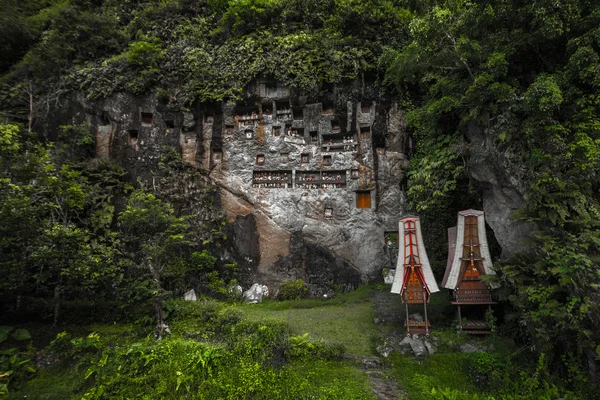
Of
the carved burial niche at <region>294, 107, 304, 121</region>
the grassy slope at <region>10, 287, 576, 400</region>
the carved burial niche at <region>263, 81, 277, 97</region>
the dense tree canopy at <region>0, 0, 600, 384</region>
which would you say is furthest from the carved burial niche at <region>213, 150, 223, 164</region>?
the grassy slope at <region>10, 287, 576, 400</region>

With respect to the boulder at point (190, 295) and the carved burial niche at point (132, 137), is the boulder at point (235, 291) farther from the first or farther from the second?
the carved burial niche at point (132, 137)

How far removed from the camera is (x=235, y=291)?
1148 centimetres

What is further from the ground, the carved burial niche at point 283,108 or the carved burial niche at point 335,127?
the carved burial niche at point 283,108

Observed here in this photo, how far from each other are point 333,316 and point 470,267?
4.19 m

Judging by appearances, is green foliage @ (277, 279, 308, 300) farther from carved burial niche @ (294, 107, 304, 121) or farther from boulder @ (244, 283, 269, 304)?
carved burial niche @ (294, 107, 304, 121)

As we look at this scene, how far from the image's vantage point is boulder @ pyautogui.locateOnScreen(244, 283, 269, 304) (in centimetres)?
1144

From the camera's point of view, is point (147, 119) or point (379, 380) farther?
point (147, 119)

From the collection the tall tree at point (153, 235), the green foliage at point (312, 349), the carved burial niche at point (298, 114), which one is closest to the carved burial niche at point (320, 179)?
the carved burial niche at point (298, 114)

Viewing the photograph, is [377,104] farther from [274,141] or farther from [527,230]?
[527,230]

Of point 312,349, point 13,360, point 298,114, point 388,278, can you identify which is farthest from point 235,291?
point 298,114

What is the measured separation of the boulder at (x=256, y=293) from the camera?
1144 cm

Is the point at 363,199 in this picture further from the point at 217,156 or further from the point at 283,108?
the point at 217,156

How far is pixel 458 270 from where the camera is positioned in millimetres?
7590

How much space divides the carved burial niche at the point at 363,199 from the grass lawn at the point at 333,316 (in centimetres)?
347
